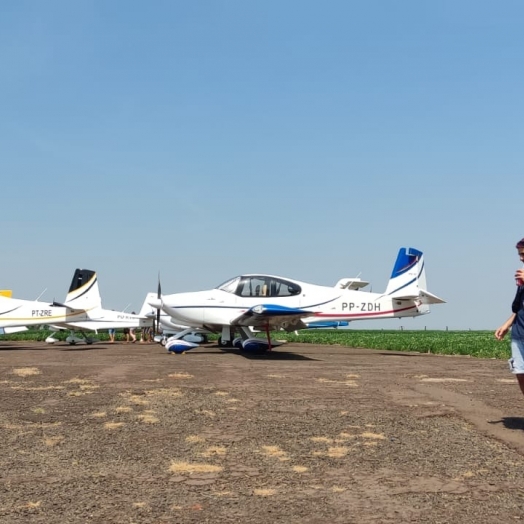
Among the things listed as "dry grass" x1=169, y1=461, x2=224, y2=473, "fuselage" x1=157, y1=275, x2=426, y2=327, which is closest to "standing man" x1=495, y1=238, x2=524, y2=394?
"dry grass" x1=169, y1=461, x2=224, y2=473

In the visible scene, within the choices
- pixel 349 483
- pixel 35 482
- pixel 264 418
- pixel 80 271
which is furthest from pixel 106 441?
pixel 80 271

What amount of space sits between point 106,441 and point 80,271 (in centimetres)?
2544

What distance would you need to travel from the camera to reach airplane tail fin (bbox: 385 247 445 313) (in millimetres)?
19531

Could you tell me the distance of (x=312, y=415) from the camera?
6113mm

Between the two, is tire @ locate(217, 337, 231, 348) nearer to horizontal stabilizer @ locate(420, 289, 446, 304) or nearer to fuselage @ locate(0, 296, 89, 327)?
horizontal stabilizer @ locate(420, 289, 446, 304)

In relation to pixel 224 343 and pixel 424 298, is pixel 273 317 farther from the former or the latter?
pixel 424 298

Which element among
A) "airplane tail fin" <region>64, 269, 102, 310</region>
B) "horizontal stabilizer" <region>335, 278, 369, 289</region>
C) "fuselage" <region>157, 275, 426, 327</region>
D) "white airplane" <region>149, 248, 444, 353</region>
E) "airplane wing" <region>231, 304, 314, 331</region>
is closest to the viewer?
"airplane wing" <region>231, 304, 314, 331</region>

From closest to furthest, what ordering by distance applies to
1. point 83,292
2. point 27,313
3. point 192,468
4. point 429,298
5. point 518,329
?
point 192,468 < point 518,329 < point 429,298 < point 27,313 < point 83,292

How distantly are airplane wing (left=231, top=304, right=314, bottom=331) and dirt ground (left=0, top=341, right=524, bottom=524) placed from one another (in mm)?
7182

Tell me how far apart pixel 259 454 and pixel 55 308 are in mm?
23176

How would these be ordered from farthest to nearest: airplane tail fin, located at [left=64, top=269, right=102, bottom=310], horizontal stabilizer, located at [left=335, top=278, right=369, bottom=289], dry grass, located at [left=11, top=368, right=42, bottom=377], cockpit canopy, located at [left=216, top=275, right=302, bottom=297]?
horizontal stabilizer, located at [left=335, top=278, right=369, bottom=289] → airplane tail fin, located at [left=64, top=269, right=102, bottom=310] → cockpit canopy, located at [left=216, top=275, right=302, bottom=297] → dry grass, located at [left=11, top=368, right=42, bottom=377]

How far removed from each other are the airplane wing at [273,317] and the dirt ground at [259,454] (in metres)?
7.18

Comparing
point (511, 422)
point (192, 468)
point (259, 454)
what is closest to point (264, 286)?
point (511, 422)

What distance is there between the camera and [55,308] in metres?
25.6
